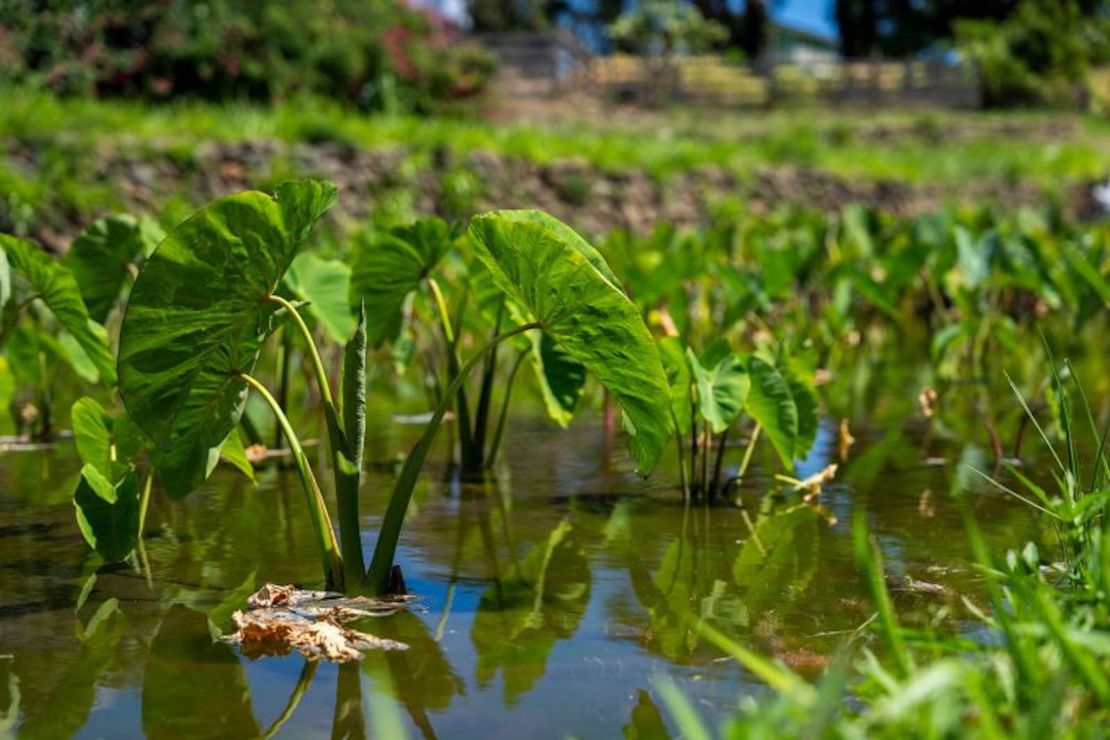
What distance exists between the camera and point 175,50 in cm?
1125

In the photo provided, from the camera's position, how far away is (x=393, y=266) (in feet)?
9.18

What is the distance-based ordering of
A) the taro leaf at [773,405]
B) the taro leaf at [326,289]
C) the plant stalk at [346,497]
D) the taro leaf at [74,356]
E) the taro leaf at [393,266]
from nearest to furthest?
1. the plant stalk at [346,497]
2. the taro leaf at [773,405]
3. the taro leaf at [393,266]
4. the taro leaf at [326,289]
5. the taro leaf at [74,356]

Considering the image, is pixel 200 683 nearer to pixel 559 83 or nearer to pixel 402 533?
pixel 402 533

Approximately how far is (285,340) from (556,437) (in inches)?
25.8

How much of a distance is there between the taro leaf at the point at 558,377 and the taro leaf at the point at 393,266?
0.25 m

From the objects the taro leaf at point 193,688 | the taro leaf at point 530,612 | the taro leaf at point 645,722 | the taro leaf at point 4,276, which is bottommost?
the taro leaf at point 530,612

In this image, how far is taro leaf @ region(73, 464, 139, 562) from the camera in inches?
78.4

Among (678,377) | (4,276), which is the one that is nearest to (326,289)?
(4,276)

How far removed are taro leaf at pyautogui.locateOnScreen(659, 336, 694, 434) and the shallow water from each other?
0.48 feet

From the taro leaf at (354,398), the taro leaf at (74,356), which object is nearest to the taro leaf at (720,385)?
the taro leaf at (354,398)

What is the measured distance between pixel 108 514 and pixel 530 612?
58 cm

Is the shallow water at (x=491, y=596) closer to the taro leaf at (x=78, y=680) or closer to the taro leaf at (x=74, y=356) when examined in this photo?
the taro leaf at (x=78, y=680)

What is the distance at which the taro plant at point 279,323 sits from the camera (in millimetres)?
1801

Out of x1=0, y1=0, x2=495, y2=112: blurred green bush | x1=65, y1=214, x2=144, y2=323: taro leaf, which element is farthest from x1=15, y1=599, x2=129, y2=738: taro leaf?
x1=0, y1=0, x2=495, y2=112: blurred green bush
